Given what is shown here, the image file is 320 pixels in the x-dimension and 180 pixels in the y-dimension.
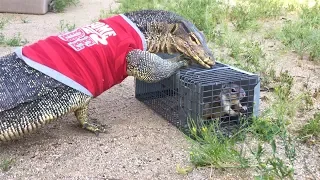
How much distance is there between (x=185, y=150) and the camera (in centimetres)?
A: 375

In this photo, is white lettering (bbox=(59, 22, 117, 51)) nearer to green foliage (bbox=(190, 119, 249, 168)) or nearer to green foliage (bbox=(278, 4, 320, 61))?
green foliage (bbox=(190, 119, 249, 168))

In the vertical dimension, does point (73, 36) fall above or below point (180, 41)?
above

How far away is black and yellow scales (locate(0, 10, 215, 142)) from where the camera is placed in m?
3.73

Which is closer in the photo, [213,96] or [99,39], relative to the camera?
[213,96]

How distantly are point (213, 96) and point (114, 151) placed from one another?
2.67 feet

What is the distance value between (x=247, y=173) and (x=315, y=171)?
1.52 ft

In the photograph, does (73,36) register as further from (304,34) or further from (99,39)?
(304,34)

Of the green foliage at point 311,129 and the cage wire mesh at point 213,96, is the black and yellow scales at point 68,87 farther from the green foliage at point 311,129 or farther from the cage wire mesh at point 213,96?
the green foliage at point 311,129

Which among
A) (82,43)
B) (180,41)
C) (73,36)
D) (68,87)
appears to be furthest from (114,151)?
(180,41)

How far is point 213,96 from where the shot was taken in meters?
3.81

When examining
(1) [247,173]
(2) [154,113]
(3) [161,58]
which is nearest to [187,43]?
(3) [161,58]

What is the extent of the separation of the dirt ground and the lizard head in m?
0.58

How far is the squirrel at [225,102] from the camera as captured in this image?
3.83 meters

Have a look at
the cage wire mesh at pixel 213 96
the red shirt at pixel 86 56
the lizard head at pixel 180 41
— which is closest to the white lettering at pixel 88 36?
the red shirt at pixel 86 56
